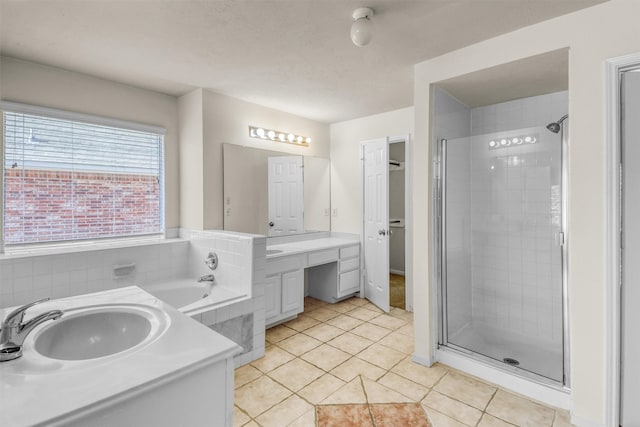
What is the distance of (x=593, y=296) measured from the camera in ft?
6.04

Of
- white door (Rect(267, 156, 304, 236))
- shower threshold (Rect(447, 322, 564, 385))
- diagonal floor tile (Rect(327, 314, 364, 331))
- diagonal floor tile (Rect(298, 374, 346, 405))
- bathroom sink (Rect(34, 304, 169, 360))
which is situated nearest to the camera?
bathroom sink (Rect(34, 304, 169, 360))

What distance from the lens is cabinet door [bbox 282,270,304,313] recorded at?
10.9 feet

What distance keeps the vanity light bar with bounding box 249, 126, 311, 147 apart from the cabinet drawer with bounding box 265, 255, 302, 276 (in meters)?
1.43

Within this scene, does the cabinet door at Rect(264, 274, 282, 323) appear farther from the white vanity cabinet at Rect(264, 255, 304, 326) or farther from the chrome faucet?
the chrome faucet

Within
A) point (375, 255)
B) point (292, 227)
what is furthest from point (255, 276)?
point (375, 255)

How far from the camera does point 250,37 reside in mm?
2160

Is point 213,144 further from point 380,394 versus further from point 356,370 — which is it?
point 380,394

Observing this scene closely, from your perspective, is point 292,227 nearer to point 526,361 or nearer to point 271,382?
point 271,382

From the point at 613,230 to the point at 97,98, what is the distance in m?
3.93

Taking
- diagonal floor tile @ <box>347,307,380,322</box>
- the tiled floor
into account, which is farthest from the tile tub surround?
diagonal floor tile @ <box>347,307,380,322</box>

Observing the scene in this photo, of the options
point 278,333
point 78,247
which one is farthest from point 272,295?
point 78,247

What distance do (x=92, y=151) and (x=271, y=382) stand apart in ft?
8.27

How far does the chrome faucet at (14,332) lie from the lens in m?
0.93

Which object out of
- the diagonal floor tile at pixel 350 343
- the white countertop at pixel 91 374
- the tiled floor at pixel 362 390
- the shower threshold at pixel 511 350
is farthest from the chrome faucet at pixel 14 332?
the shower threshold at pixel 511 350
